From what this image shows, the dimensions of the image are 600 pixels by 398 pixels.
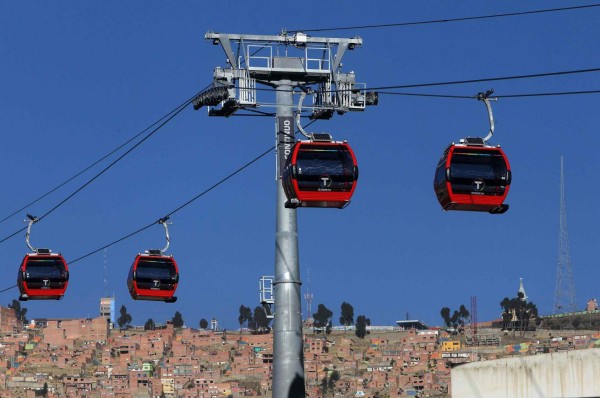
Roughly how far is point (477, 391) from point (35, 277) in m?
15.9

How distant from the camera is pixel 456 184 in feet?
91.0

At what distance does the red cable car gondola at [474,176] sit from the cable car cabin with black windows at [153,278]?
1365 centimetres

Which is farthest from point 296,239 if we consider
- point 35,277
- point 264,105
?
point 35,277

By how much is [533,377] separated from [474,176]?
4.03m

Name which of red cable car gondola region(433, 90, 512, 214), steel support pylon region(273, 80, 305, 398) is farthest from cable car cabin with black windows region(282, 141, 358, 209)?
red cable car gondola region(433, 90, 512, 214)

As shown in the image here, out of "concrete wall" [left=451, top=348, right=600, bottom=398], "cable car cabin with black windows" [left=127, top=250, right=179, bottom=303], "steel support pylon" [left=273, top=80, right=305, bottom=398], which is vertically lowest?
"concrete wall" [left=451, top=348, right=600, bottom=398]

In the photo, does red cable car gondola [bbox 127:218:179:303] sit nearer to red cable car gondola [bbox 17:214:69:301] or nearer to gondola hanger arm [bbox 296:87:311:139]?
red cable car gondola [bbox 17:214:69:301]

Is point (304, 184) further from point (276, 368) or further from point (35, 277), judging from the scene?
point (35, 277)

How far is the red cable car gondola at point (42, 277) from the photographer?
42719 mm

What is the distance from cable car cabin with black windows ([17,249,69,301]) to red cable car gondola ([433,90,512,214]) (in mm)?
17318

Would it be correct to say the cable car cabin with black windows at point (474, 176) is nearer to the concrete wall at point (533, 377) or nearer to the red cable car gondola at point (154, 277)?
the concrete wall at point (533, 377)

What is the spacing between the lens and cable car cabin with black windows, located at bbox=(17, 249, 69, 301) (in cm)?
4272

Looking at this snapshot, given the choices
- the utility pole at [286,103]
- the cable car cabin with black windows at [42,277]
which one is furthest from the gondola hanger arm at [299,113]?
the cable car cabin with black windows at [42,277]

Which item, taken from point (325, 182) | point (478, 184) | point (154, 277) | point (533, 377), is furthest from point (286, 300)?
point (154, 277)
